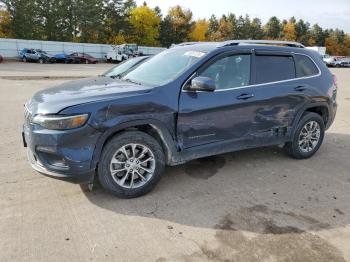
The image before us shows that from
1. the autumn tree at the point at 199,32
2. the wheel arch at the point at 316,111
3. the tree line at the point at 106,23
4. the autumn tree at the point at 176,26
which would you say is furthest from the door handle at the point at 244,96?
the autumn tree at the point at 199,32

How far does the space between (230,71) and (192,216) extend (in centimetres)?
204

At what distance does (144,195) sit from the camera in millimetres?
4246

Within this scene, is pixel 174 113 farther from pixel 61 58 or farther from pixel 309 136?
pixel 61 58

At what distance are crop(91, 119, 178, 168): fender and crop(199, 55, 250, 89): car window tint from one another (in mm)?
905

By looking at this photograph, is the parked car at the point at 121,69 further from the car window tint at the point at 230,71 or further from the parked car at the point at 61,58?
the parked car at the point at 61,58

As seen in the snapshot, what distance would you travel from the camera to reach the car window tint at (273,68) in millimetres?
5031

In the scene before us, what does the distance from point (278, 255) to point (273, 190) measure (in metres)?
1.44

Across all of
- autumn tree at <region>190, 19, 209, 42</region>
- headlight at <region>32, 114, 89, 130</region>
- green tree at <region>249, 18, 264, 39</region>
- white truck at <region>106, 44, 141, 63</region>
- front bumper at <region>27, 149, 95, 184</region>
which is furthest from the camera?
green tree at <region>249, 18, 264, 39</region>

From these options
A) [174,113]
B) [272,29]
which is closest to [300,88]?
[174,113]

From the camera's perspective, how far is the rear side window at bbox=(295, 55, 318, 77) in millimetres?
5504

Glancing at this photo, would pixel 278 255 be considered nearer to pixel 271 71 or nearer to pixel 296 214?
pixel 296 214

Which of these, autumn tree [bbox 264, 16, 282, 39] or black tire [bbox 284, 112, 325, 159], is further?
autumn tree [bbox 264, 16, 282, 39]

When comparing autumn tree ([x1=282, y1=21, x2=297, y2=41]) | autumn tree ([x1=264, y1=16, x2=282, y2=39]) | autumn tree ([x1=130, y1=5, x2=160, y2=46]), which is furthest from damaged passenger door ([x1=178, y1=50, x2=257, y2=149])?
autumn tree ([x1=282, y1=21, x2=297, y2=41])

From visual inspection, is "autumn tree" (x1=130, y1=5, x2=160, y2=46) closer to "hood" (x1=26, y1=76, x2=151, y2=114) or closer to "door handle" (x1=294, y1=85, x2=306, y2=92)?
"door handle" (x1=294, y1=85, x2=306, y2=92)
